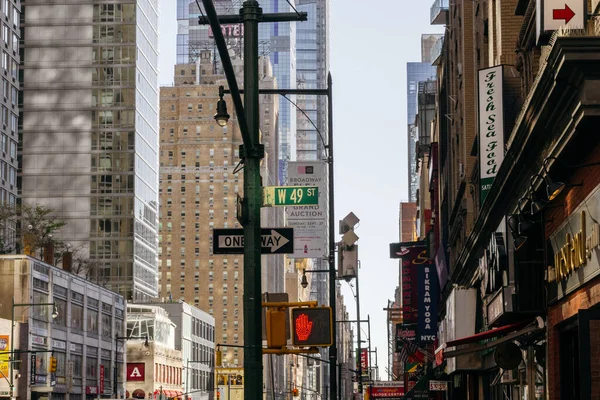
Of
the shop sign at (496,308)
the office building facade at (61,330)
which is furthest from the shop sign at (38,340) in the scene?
the shop sign at (496,308)

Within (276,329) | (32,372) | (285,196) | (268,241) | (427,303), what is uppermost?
(427,303)

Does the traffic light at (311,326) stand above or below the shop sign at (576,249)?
below

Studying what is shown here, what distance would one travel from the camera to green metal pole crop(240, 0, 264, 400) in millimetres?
15523

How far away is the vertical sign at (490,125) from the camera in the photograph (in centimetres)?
2909

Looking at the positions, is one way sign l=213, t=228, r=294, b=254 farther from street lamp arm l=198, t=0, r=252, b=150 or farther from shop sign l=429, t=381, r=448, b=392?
shop sign l=429, t=381, r=448, b=392

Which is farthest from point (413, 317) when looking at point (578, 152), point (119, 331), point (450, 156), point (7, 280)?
point (578, 152)

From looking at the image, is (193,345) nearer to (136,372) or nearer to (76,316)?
(136,372)

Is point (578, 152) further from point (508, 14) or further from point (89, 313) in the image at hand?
point (89, 313)

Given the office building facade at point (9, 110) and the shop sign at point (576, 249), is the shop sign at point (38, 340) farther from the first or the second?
the shop sign at point (576, 249)

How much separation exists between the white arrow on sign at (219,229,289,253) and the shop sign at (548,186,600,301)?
4.36 m

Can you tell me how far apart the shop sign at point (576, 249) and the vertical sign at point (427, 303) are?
38.9 meters

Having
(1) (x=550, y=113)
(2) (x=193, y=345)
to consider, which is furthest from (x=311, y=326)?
(2) (x=193, y=345)

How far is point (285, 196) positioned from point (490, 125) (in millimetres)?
11454

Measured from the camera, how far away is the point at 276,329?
1655 centimetres
